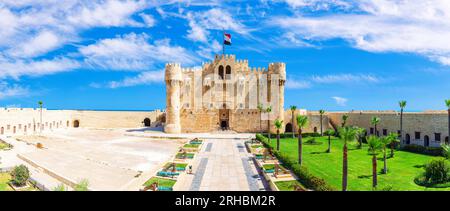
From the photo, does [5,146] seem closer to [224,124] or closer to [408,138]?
[224,124]

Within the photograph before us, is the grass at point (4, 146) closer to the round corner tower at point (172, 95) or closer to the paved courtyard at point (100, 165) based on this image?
the paved courtyard at point (100, 165)

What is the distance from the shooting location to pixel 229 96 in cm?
5253

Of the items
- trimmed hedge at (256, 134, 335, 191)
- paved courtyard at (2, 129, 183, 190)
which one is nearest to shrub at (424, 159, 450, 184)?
trimmed hedge at (256, 134, 335, 191)

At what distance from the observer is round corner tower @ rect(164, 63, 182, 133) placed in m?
49.5

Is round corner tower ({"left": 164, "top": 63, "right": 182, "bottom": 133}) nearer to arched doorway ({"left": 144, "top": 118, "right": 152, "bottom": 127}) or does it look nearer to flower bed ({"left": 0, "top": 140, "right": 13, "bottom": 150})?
arched doorway ({"left": 144, "top": 118, "right": 152, "bottom": 127})

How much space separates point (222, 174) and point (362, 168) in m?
11.2

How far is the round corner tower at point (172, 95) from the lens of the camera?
4950 centimetres

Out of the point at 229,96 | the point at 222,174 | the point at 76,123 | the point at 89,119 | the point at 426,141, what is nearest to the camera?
the point at 222,174

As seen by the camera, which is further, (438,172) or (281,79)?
(281,79)

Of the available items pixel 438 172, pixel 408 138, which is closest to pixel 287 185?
pixel 438 172

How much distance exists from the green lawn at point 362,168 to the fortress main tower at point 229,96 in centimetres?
1848

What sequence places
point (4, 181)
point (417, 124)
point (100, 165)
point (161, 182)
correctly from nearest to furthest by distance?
point (4, 181)
point (161, 182)
point (100, 165)
point (417, 124)
